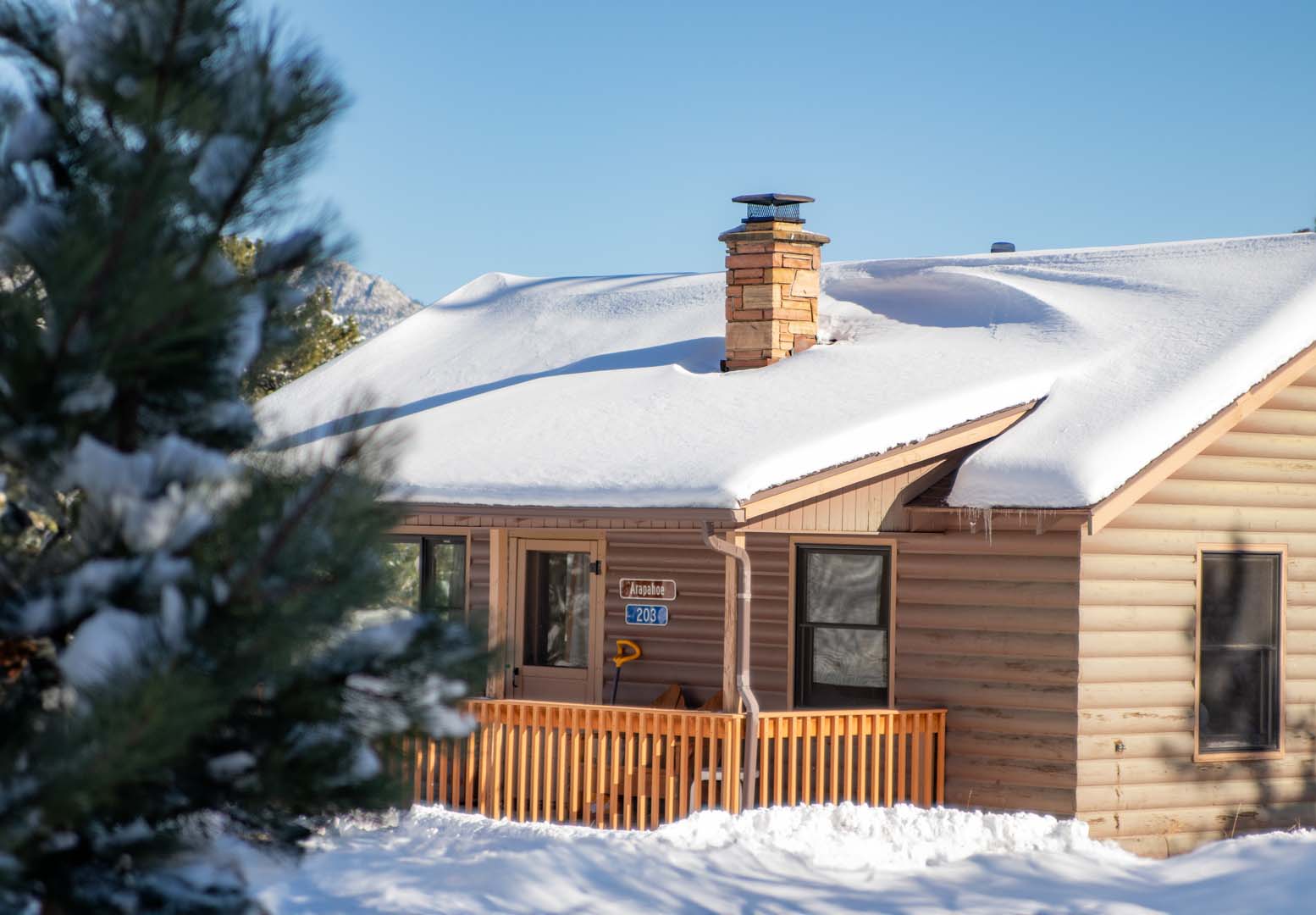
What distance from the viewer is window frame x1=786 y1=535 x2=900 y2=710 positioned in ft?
41.7

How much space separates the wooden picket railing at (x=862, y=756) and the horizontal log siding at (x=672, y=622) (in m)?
1.77

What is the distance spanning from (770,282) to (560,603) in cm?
361

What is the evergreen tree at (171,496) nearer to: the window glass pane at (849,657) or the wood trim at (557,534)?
the window glass pane at (849,657)

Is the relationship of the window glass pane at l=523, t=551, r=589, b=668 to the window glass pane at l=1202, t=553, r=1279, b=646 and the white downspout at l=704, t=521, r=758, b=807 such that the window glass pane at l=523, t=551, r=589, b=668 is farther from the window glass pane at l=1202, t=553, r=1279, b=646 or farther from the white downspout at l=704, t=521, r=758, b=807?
the window glass pane at l=1202, t=553, r=1279, b=646

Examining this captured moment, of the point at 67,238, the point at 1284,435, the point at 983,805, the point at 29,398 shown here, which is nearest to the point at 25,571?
the point at 29,398

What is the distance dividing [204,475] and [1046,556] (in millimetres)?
8394

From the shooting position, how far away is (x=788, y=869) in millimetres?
10289

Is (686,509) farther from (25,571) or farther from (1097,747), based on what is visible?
(25,571)

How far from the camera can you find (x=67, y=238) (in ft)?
15.1

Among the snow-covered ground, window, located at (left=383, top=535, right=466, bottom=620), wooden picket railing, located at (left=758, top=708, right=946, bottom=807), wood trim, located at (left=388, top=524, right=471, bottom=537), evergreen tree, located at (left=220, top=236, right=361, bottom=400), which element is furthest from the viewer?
window, located at (left=383, top=535, right=466, bottom=620)

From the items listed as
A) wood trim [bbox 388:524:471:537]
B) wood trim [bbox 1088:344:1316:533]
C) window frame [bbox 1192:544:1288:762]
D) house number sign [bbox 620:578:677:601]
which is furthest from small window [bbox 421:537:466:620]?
window frame [bbox 1192:544:1288:762]

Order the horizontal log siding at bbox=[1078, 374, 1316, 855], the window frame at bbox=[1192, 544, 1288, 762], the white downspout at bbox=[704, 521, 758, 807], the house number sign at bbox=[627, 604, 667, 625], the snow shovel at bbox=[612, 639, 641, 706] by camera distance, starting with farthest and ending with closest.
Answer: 1. the house number sign at bbox=[627, 604, 667, 625]
2. the snow shovel at bbox=[612, 639, 641, 706]
3. the window frame at bbox=[1192, 544, 1288, 762]
4. the horizontal log siding at bbox=[1078, 374, 1316, 855]
5. the white downspout at bbox=[704, 521, 758, 807]

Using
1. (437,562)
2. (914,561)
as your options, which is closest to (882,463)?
(914,561)

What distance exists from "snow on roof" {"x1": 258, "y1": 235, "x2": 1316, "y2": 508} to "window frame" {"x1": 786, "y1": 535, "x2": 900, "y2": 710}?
3.55ft
